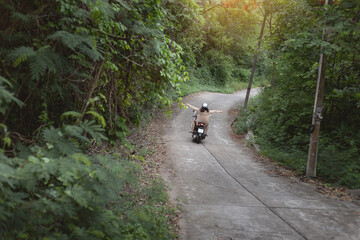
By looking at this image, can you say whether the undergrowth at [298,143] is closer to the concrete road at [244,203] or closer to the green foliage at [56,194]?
the concrete road at [244,203]

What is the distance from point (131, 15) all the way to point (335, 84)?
27.2ft

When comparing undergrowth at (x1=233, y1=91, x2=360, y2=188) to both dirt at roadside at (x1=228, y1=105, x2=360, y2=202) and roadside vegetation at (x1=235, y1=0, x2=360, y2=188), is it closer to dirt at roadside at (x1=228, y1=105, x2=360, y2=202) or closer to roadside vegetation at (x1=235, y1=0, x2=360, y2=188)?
roadside vegetation at (x1=235, y1=0, x2=360, y2=188)

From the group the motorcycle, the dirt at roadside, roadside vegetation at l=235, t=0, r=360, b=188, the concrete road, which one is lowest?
the concrete road

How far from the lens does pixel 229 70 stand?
3709 centimetres

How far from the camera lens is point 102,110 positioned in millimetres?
6121

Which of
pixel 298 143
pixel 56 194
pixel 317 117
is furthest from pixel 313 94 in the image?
pixel 56 194

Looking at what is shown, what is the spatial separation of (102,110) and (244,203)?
369 cm

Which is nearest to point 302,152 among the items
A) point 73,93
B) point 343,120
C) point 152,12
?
point 343,120

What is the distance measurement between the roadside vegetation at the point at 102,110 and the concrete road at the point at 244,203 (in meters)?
0.60

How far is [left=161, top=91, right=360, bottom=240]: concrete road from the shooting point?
5223mm

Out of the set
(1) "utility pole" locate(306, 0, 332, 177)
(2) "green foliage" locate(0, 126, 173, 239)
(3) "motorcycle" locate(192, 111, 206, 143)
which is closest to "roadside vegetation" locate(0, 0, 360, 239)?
(2) "green foliage" locate(0, 126, 173, 239)

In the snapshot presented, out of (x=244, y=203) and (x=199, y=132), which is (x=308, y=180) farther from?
(x=199, y=132)

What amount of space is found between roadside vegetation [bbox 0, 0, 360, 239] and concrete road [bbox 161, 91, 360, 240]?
60cm

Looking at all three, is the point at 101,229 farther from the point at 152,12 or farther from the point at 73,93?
the point at 152,12
